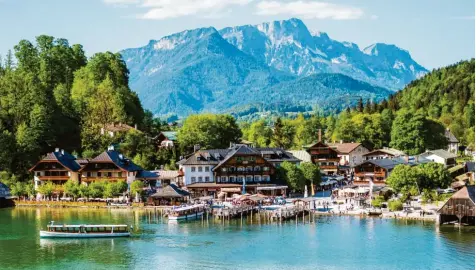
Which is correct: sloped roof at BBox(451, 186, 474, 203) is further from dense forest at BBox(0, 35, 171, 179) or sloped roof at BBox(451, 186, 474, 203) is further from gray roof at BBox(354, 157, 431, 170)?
dense forest at BBox(0, 35, 171, 179)

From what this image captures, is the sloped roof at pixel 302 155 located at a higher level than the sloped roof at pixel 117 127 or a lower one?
lower

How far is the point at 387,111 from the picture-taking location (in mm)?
122000

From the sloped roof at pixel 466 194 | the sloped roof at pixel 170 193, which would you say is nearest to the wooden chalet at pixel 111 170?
the sloped roof at pixel 170 193

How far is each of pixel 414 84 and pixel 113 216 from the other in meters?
120

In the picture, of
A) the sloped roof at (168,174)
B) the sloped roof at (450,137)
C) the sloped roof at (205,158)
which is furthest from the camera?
the sloped roof at (450,137)

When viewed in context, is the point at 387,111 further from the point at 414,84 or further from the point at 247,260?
the point at 247,260

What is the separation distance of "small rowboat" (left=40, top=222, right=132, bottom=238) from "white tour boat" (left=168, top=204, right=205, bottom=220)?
7.43 meters

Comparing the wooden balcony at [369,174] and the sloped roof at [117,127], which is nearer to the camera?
the wooden balcony at [369,174]

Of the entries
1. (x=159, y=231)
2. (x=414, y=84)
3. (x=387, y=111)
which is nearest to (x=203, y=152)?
(x=159, y=231)

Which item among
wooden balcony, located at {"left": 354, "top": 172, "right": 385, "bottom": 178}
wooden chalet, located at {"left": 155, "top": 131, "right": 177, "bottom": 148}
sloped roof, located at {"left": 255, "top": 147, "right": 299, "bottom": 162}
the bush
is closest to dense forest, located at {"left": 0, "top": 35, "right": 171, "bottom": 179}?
wooden chalet, located at {"left": 155, "top": 131, "right": 177, "bottom": 148}

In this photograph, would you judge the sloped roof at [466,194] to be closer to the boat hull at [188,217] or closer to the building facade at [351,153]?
the boat hull at [188,217]

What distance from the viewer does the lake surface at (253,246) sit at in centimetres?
4431

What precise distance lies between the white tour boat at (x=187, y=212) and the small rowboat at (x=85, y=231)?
24.4ft

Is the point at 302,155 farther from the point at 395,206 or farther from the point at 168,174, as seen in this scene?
the point at 395,206
